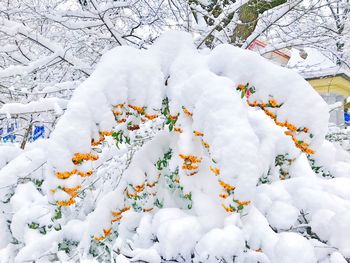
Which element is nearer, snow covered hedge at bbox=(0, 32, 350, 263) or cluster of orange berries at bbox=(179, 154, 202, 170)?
snow covered hedge at bbox=(0, 32, 350, 263)

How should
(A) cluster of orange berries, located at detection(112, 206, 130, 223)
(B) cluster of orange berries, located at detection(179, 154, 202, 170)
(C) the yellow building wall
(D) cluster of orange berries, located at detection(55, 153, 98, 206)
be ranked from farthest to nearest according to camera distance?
(C) the yellow building wall, (A) cluster of orange berries, located at detection(112, 206, 130, 223), (B) cluster of orange berries, located at detection(179, 154, 202, 170), (D) cluster of orange berries, located at detection(55, 153, 98, 206)

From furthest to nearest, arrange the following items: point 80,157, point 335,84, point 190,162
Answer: point 335,84 → point 190,162 → point 80,157

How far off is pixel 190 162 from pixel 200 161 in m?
0.05

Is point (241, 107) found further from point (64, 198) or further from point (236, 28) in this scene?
point (236, 28)

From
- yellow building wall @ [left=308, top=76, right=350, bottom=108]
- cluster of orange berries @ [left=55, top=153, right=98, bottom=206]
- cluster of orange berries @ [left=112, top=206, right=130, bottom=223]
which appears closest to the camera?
cluster of orange berries @ [left=55, top=153, right=98, bottom=206]

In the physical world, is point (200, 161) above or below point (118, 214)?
above

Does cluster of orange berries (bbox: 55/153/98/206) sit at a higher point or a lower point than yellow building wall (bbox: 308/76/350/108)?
lower

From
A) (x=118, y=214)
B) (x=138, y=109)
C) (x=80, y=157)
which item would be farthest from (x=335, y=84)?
(x=80, y=157)

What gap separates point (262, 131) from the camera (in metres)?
2.21

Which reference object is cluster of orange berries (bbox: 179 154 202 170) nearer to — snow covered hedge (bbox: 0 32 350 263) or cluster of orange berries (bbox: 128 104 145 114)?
snow covered hedge (bbox: 0 32 350 263)

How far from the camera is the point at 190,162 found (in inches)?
74.6

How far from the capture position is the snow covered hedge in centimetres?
175

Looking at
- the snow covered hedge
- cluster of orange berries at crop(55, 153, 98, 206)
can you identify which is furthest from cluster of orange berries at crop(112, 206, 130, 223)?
cluster of orange berries at crop(55, 153, 98, 206)

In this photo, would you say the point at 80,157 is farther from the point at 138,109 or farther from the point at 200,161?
the point at 200,161
